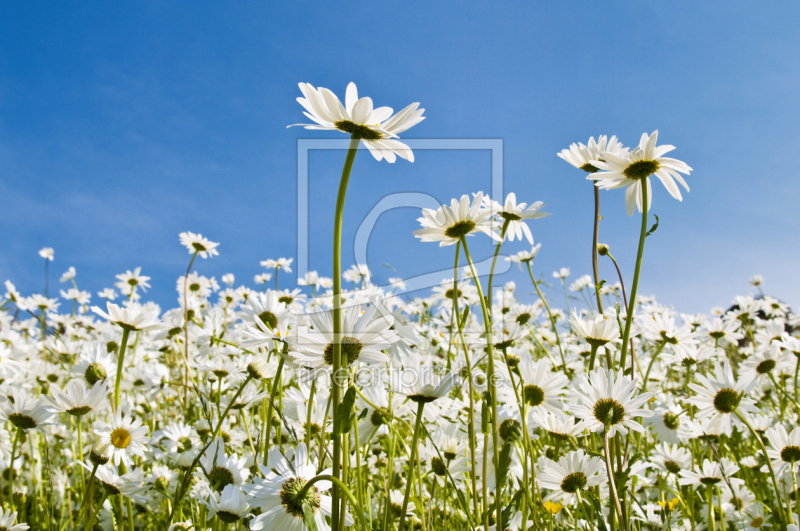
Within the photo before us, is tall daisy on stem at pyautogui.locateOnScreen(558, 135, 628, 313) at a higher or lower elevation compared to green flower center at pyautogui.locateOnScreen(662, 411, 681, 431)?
higher

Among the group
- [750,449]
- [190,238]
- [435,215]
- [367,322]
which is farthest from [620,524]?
[190,238]

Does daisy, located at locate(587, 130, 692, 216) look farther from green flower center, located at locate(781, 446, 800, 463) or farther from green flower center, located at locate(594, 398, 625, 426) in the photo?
green flower center, located at locate(781, 446, 800, 463)

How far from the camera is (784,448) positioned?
59.5 inches

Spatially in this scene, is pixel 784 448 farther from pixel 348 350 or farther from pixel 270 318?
pixel 270 318

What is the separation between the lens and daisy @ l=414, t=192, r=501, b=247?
124 cm

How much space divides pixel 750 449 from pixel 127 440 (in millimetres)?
3040


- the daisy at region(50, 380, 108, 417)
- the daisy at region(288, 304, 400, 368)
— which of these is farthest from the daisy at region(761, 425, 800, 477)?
the daisy at region(50, 380, 108, 417)

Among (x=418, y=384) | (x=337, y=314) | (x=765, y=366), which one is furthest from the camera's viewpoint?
(x=765, y=366)

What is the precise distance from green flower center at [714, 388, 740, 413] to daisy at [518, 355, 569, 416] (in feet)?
1.39

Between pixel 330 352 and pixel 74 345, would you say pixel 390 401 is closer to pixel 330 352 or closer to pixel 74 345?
pixel 330 352

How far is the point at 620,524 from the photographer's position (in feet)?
3.08

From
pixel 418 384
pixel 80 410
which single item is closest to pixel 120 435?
pixel 80 410

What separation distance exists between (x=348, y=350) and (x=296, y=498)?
26 centimetres

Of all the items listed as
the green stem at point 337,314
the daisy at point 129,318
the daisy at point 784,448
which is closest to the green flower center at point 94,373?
the daisy at point 129,318
